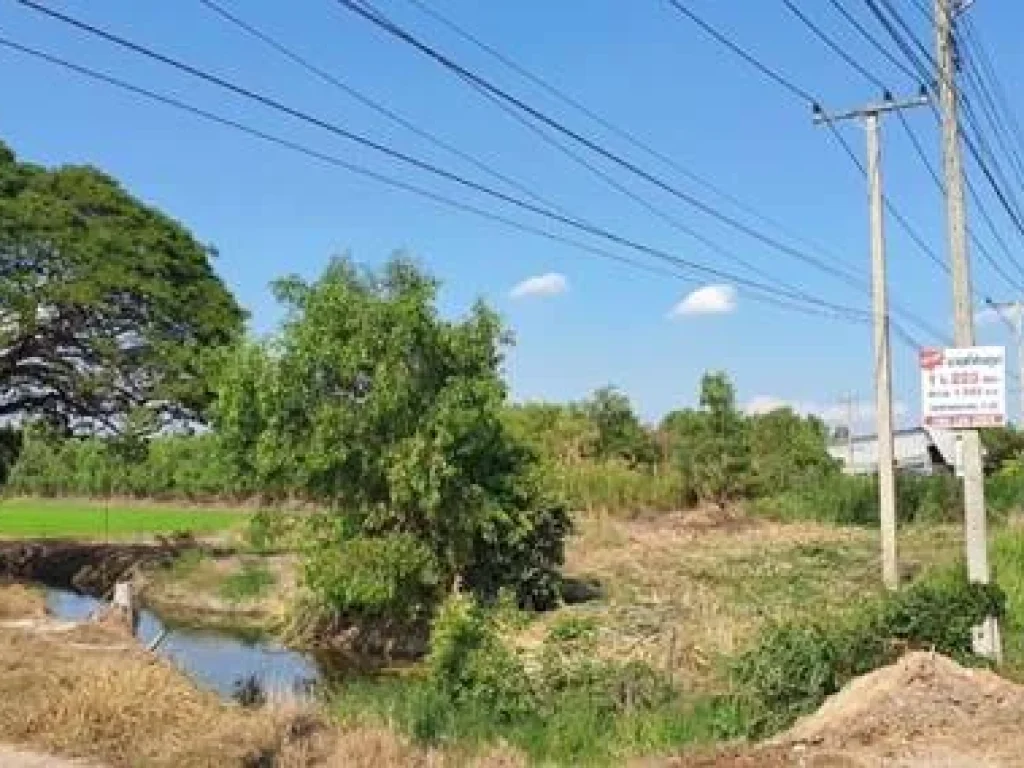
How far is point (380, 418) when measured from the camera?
90.9 ft

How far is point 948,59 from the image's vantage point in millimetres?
20969

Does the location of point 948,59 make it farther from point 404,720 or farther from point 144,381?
point 144,381

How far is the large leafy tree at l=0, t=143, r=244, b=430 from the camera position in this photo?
37531 millimetres

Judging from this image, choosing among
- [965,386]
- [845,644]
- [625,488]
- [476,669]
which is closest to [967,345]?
[965,386]

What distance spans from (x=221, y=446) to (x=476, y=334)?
5513 mm

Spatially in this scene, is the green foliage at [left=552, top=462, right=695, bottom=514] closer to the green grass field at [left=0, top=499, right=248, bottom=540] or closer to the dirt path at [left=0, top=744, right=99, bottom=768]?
the green grass field at [left=0, top=499, right=248, bottom=540]

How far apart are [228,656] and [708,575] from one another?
35.0 feet

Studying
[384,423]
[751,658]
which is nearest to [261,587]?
[384,423]

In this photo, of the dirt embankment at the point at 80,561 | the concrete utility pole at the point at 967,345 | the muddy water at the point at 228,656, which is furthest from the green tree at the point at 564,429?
the concrete utility pole at the point at 967,345

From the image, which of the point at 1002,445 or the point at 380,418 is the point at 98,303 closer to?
the point at 380,418

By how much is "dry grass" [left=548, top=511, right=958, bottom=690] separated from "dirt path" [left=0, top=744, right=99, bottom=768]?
883 centimetres

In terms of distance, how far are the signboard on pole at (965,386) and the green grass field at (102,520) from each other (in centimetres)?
3786

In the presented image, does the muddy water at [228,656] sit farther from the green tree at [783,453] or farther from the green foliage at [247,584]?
the green tree at [783,453]

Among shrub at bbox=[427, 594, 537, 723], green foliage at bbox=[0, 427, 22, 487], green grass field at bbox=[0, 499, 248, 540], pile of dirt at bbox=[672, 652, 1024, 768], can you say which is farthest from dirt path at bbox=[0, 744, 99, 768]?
green grass field at bbox=[0, 499, 248, 540]
